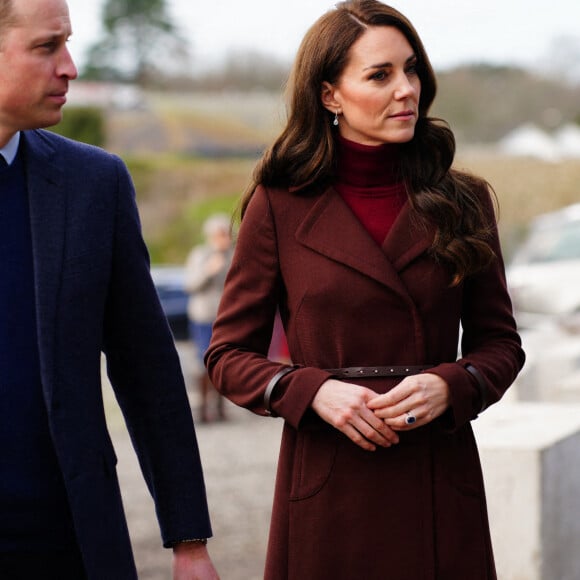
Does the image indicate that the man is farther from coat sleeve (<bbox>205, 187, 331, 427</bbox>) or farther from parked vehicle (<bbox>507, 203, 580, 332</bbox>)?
parked vehicle (<bbox>507, 203, 580, 332</bbox>)

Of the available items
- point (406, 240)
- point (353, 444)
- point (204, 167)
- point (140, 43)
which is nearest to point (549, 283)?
point (406, 240)

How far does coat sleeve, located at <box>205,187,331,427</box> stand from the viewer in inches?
114

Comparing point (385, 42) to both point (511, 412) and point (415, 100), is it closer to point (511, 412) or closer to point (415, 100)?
point (415, 100)

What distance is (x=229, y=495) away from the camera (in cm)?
809

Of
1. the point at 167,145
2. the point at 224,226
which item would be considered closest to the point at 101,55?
the point at 167,145

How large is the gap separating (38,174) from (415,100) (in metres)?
0.97

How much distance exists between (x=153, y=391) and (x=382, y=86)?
36.6 inches

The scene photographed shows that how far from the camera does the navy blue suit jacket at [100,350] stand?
2.41 meters

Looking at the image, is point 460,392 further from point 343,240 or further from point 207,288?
point 207,288

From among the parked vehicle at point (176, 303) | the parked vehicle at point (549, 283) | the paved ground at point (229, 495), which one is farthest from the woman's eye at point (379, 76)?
the parked vehicle at point (176, 303)

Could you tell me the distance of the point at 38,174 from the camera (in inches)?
97.6

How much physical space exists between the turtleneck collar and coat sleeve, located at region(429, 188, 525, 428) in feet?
0.80

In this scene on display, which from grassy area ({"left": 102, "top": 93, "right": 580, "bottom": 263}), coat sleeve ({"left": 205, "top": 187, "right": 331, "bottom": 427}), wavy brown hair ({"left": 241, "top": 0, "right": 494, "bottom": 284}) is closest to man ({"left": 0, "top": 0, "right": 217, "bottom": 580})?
coat sleeve ({"left": 205, "top": 187, "right": 331, "bottom": 427})

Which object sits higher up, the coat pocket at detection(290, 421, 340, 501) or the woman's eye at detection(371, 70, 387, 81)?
the woman's eye at detection(371, 70, 387, 81)
